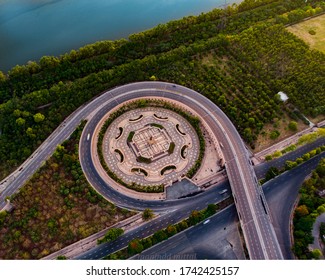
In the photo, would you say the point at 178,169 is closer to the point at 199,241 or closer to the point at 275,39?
the point at 199,241

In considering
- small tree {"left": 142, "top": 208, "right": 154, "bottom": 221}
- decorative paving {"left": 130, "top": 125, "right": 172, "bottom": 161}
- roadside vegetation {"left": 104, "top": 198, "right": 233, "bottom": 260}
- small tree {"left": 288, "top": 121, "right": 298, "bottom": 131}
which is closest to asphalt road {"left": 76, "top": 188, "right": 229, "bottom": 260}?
small tree {"left": 142, "top": 208, "right": 154, "bottom": 221}

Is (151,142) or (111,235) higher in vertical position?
(151,142)

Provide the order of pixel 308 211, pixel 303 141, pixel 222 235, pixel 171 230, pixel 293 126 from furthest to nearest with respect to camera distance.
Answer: pixel 293 126, pixel 303 141, pixel 308 211, pixel 222 235, pixel 171 230

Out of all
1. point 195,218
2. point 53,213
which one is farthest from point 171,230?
point 53,213

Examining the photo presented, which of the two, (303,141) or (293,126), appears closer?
(303,141)

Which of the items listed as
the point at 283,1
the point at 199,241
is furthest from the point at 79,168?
the point at 283,1

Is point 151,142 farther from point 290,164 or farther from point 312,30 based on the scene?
point 312,30

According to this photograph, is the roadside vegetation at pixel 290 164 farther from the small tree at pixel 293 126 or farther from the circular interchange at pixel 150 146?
the circular interchange at pixel 150 146
